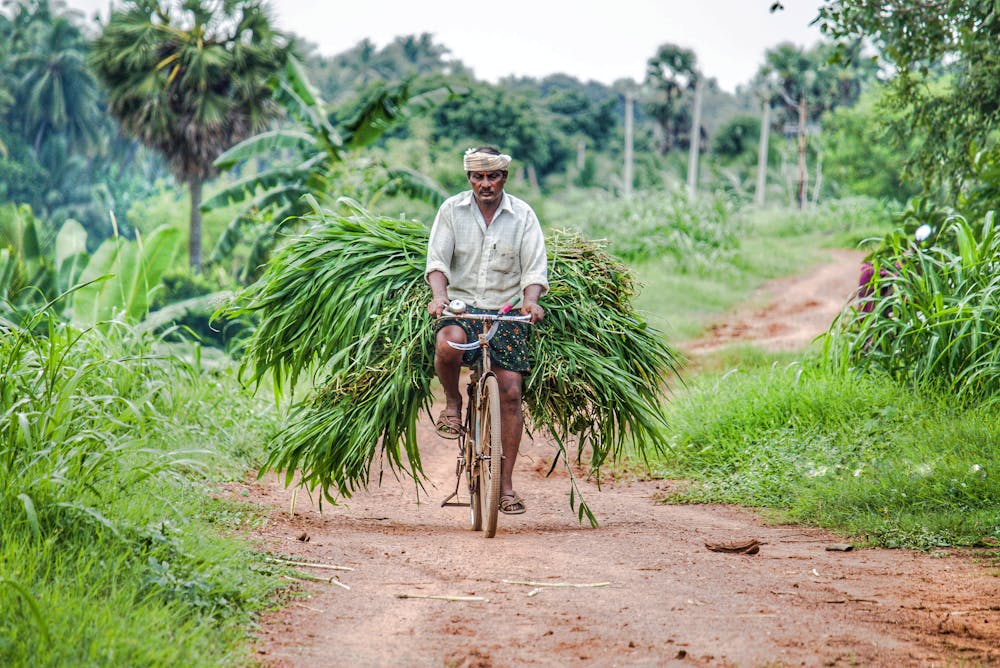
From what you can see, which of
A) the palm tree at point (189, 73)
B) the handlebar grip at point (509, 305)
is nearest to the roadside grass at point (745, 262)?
the handlebar grip at point (509, 305)

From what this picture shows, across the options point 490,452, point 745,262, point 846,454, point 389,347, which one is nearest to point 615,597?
point 490,452

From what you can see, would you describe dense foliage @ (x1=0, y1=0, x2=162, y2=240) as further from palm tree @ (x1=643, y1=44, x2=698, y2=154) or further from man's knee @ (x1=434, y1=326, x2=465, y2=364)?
man's knee @ (x1=434, y1=326, x2=465, y2=364)

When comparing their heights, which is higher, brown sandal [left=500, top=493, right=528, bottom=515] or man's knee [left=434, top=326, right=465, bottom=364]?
man's knee [left=434, top=326, right=465, bottom=364]

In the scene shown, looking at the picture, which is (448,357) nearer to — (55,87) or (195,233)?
(195,233)

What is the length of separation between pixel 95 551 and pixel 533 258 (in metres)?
2.57

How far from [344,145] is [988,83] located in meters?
9.29

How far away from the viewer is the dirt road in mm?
3482

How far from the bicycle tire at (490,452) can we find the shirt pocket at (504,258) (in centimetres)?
59

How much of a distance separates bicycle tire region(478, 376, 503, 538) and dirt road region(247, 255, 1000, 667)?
0.15 m

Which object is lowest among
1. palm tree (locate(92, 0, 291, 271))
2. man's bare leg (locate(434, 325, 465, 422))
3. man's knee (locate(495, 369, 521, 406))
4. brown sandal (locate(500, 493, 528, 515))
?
brown sandal (locate(500, 493, 528, 515))

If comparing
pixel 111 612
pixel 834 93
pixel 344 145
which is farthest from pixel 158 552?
pixel 834 93

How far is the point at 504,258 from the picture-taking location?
5469 millimetres

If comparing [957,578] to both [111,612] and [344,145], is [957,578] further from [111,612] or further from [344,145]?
[344,145]

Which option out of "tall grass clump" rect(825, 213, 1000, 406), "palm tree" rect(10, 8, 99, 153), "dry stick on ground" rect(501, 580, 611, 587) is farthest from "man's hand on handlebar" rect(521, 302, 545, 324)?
"palm tree" rect(10, 8, 99, 153)
